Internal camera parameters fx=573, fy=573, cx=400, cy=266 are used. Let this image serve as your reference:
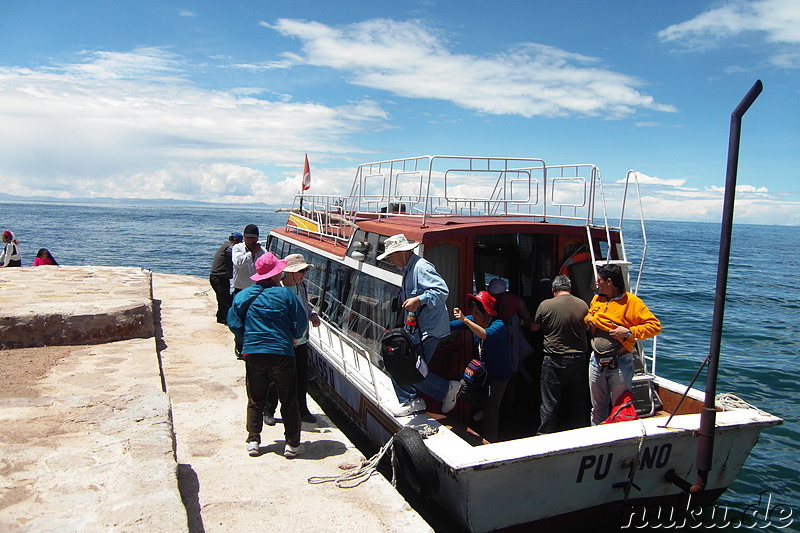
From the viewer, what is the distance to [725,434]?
495 centimetres

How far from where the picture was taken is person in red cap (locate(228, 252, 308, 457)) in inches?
197

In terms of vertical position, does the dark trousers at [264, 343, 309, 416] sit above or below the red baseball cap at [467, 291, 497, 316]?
below

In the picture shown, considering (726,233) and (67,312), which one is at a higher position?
(726,233)

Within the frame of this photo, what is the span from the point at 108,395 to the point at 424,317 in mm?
2919

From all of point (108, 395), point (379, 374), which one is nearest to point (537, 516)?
point (379, 374)

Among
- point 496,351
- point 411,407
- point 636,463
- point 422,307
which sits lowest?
point 636,463

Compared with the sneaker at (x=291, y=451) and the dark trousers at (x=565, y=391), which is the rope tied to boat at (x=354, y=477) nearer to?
the sneaker at (x=291, y=451)

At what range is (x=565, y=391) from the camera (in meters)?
5.55

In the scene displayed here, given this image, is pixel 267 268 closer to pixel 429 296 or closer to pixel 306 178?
pixel 429 296

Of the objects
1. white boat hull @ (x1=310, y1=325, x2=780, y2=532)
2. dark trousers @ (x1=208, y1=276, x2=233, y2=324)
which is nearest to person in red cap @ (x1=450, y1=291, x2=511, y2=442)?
white boat hull @ (x1=310, y1=325, x2=780, y2=532)

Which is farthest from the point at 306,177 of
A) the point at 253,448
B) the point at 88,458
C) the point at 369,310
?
the point at 88,458

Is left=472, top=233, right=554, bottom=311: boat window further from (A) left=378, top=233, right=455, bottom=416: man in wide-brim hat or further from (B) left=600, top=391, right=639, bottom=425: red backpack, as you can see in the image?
(B) left=600, top=391, right=639, bottom=425: red backpack

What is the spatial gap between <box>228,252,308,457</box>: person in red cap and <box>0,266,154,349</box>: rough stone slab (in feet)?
10.5

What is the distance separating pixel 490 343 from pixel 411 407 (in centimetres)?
93
